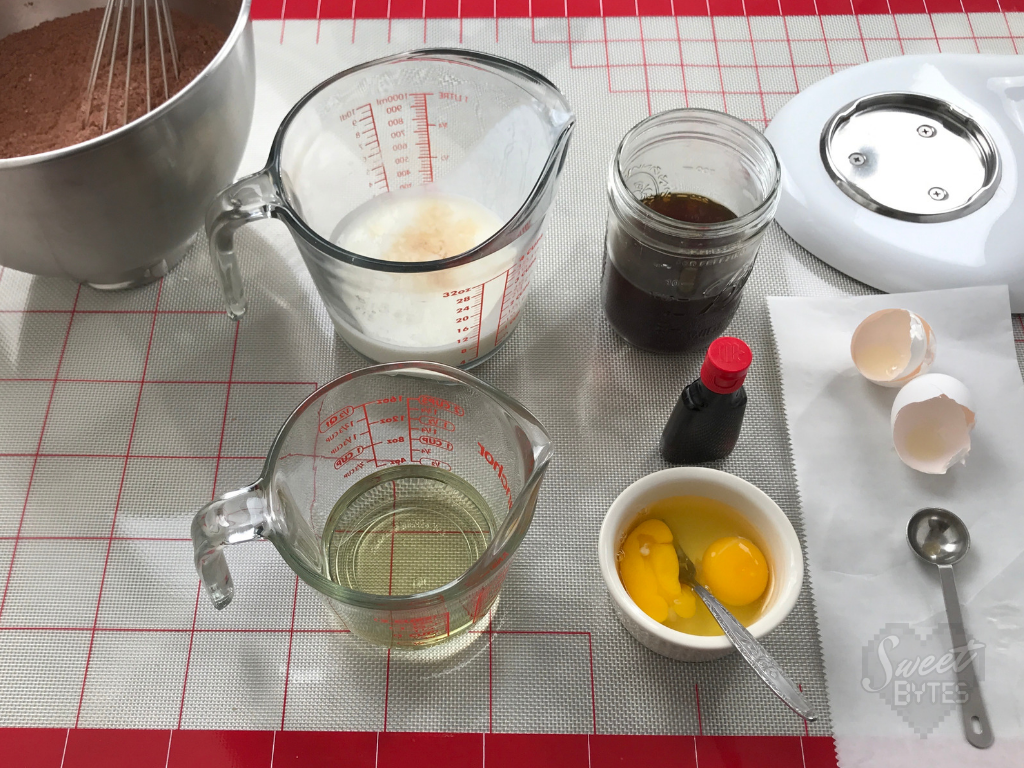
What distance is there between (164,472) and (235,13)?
48cm

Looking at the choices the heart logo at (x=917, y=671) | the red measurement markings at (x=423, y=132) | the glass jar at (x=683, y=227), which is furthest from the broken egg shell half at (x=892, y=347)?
the red measurement markings at (x=423, y=132)

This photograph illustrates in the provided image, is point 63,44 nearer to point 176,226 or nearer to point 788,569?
point 176,226

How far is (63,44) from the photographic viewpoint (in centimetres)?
86

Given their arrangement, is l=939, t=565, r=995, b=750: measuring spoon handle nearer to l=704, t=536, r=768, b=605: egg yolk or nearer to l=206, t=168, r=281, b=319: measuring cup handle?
l=704, t=536, r=768, b=605: egg yolk

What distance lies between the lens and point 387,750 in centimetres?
71

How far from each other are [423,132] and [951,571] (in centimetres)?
70

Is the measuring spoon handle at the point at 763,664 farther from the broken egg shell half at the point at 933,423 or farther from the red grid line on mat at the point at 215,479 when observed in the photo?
the red grid line on mat at the point at 215,479

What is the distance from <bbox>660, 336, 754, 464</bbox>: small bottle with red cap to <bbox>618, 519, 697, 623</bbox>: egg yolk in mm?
99

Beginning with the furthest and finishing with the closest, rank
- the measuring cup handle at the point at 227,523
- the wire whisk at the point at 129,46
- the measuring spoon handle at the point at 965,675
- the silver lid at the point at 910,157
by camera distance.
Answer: the silver lid at the point at 910,157 → the wire whisk at the point at 129,46 → the measuring spoon handle at the point at 965,675 → the measuring cup handle at the point at 227,523

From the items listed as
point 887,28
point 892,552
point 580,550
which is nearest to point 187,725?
point 580,550

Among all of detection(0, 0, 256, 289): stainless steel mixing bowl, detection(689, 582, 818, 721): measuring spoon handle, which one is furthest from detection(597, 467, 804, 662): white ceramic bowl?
detection(0, 0, 256, 289): stainless steel mixing bowl

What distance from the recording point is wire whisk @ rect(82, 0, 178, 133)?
801 mm

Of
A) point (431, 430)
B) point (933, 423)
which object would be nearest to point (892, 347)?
point (933, 423)

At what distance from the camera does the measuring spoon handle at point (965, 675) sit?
697 millimetres
